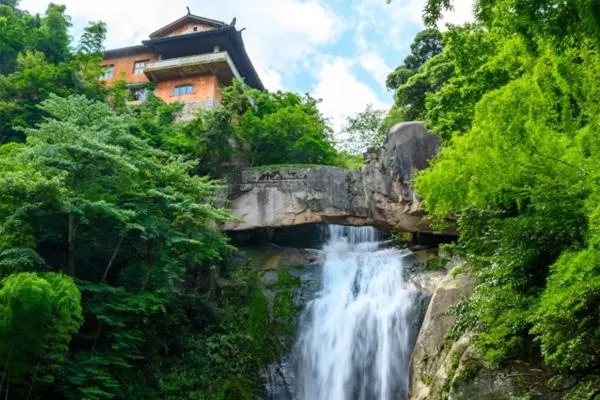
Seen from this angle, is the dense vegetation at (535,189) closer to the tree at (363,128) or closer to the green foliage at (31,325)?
the green foliage at (31,325)

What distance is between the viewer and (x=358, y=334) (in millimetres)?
16375

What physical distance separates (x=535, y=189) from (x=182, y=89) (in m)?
23.6

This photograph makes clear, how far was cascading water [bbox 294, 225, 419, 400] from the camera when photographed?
15.2 meters

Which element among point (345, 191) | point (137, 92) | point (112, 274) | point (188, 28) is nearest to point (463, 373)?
point (112, 274)

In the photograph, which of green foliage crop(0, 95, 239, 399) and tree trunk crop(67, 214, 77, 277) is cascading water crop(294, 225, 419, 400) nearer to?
green foliage crop(0, 95, 239, 399)

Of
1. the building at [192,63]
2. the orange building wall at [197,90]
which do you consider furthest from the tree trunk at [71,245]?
the orange building wall at [197,90]

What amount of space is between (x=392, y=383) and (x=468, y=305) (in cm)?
638

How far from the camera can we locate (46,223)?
43.0 feet

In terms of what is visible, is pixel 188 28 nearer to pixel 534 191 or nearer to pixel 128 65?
pixel 128 65

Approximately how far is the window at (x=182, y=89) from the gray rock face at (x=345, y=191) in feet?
28.7

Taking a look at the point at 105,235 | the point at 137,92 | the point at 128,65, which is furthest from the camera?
the point at 128,65

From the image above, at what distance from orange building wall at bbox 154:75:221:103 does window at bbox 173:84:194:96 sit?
19cm

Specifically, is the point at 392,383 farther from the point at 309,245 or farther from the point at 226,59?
the point at 226,59

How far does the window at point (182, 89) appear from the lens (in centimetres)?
2822
